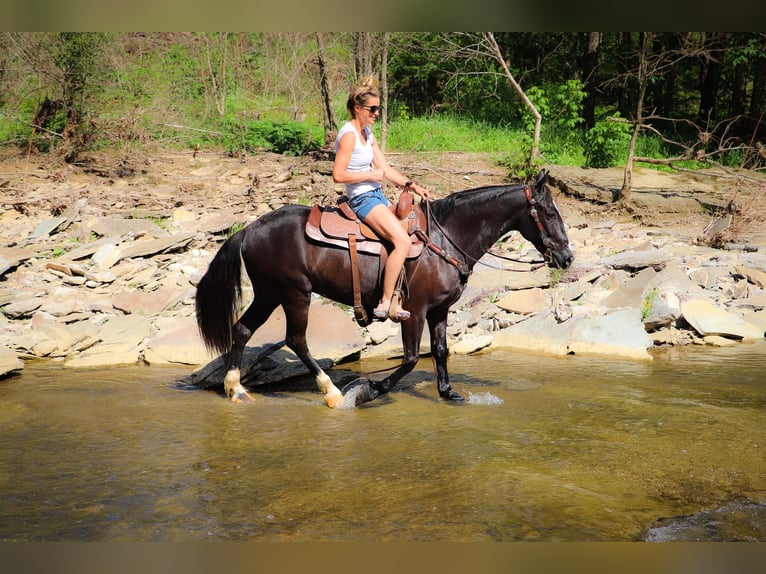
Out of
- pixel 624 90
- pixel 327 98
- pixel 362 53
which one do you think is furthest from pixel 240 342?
pixel 624 90

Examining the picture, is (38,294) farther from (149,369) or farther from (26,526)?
(26,526)

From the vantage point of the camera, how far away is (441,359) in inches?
281

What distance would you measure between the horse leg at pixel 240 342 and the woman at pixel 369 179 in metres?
1.40

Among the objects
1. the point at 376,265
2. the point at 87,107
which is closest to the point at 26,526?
A: the point at 376,265

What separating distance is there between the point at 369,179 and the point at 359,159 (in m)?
0.21

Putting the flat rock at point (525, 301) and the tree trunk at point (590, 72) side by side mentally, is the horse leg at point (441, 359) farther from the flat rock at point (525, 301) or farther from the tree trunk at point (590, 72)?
the tree trunk at point (590, 72)

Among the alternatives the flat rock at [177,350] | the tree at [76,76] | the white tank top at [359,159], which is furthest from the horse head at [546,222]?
the tree at [76,76]

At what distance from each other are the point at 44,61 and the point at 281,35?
23.1ft

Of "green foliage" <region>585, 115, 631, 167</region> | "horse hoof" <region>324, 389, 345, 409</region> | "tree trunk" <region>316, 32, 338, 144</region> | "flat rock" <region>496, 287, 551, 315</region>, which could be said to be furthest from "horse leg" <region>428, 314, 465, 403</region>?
"green foliage" <region>585, 115, 631, 167</region>

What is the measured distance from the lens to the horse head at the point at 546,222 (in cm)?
677

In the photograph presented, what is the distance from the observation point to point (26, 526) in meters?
4.25

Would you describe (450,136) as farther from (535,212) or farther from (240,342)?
(240,342)

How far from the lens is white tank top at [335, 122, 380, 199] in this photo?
650 centimetres

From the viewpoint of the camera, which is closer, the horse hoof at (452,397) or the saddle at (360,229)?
the saddle at (360,229)
